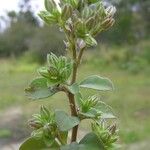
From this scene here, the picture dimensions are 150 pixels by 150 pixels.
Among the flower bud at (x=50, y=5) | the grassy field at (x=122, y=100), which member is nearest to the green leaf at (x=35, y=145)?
the flower bud at (x=50, y=5)

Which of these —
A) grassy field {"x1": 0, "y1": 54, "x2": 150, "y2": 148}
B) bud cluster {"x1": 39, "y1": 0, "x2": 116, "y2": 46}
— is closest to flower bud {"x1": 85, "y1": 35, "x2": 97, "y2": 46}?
bud cluster {"x1": 39, "y1": 0, "x2": 116, "y2": 46}

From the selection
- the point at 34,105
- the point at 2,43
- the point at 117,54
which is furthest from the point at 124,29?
the point at 34,105

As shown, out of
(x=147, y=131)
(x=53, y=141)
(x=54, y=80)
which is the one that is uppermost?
(x=54, y=80)

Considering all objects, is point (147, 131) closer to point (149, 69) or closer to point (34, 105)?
point (34, 105)

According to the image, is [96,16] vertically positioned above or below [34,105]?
above

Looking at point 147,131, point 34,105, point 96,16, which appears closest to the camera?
point 96,16

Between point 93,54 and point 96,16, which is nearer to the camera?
point 96,16

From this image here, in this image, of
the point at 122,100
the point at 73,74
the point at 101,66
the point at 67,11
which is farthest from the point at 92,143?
the point at 101,66

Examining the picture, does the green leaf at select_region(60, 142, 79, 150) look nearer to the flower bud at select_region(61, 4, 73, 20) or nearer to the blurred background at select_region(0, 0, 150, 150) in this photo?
the flower bud at select_region(61, 4, 73, 20)
